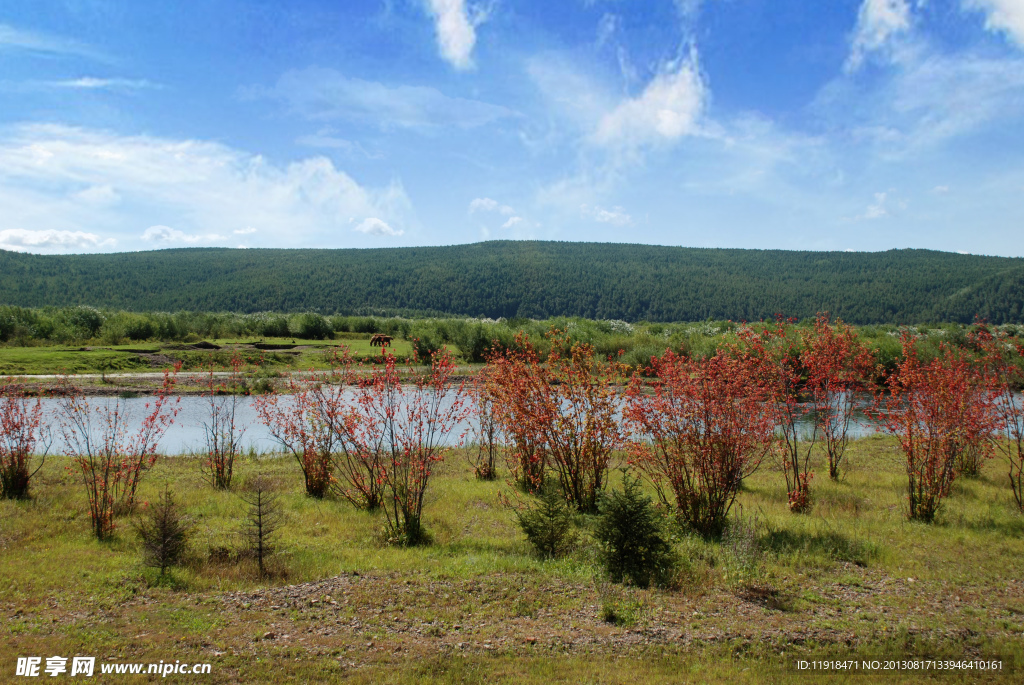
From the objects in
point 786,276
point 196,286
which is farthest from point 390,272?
point 786,276

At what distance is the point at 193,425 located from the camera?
73.5ft

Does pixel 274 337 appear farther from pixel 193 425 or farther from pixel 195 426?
pixel 195 426

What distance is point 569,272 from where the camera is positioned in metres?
125

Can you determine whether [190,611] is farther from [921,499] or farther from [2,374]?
[2,374]

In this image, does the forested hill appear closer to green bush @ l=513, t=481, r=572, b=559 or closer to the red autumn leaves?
the red autumn leaves

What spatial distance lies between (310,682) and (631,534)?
4136mm

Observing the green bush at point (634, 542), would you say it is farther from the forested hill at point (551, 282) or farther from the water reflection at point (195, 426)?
the forested hill at point (551, 282)

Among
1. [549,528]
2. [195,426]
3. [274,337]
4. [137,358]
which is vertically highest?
[274,337]

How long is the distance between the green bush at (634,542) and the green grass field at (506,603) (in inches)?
9.6

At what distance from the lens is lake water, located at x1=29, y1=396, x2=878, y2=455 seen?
18.6m

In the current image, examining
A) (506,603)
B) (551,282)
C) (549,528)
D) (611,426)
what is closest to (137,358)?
(611,426)

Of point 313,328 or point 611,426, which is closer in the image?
point 611,426

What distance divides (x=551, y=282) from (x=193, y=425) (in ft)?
329

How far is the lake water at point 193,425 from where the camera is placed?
1858cm
